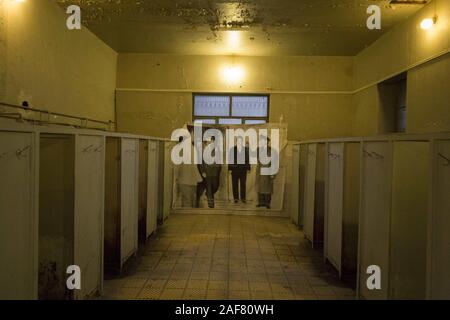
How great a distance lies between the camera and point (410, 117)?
201 inches

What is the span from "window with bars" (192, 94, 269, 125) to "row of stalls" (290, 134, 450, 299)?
14.3ft

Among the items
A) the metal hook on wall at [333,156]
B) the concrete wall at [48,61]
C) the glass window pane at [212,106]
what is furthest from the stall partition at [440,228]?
the glass window pane at [212,106]

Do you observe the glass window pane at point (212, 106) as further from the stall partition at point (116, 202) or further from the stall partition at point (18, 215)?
the stall partition at point (18, 215)

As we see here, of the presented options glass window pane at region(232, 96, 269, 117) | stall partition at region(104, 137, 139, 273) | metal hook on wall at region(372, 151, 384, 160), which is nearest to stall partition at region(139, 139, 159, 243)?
stall partition at region(104, 137, 139, 273)

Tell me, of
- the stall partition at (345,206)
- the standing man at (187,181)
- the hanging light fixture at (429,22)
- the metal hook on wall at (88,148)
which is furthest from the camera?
the standing man at (187,181)

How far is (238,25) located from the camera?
18.9 ft

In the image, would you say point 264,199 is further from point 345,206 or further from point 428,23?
point 428,23

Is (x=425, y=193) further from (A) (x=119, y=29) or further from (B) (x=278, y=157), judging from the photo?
(A) (x=119, y=29)

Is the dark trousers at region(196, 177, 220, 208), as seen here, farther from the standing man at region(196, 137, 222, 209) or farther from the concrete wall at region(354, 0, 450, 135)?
the concrete wall at region(354, 0, 450, 135)

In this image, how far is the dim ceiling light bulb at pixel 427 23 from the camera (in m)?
4.53

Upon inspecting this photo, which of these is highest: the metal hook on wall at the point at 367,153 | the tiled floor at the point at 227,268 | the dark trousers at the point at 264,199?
the metal hook on wall at the point at 367,153

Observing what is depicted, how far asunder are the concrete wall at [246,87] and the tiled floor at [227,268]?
9.28 ft
